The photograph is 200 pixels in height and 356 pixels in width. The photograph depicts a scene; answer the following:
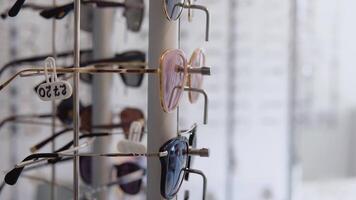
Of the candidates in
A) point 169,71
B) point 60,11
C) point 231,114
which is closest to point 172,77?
point 169,71

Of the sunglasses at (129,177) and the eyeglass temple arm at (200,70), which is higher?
the eyeglass temple arm at (200,70)

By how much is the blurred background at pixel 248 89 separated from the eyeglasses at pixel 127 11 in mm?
54

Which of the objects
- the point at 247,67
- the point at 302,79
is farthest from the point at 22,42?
the point at 302,79

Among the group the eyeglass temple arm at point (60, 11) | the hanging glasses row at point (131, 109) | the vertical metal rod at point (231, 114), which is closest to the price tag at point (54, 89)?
the hanging glasses row at point (131, 109)

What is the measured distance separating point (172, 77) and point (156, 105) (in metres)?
0.05

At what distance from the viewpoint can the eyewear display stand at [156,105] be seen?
54 cm

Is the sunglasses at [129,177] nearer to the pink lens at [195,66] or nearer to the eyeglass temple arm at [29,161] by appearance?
the pink lens at [195,66]

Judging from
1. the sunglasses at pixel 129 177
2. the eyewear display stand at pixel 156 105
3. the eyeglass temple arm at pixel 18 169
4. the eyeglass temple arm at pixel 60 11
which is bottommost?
the sunglasses at pixel 129 177

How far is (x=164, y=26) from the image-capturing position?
21.0 inches

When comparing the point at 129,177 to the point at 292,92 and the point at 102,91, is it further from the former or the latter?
the point at 292,92

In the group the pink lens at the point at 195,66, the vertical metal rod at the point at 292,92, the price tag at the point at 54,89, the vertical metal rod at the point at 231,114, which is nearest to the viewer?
the price tag at the point at 54,89

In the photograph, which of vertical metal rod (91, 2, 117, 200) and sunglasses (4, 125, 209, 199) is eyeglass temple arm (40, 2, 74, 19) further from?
sunglasses (4, 125, 209, 199)

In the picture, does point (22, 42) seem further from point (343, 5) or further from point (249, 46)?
point (343, 5)

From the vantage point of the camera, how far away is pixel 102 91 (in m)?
0.83
